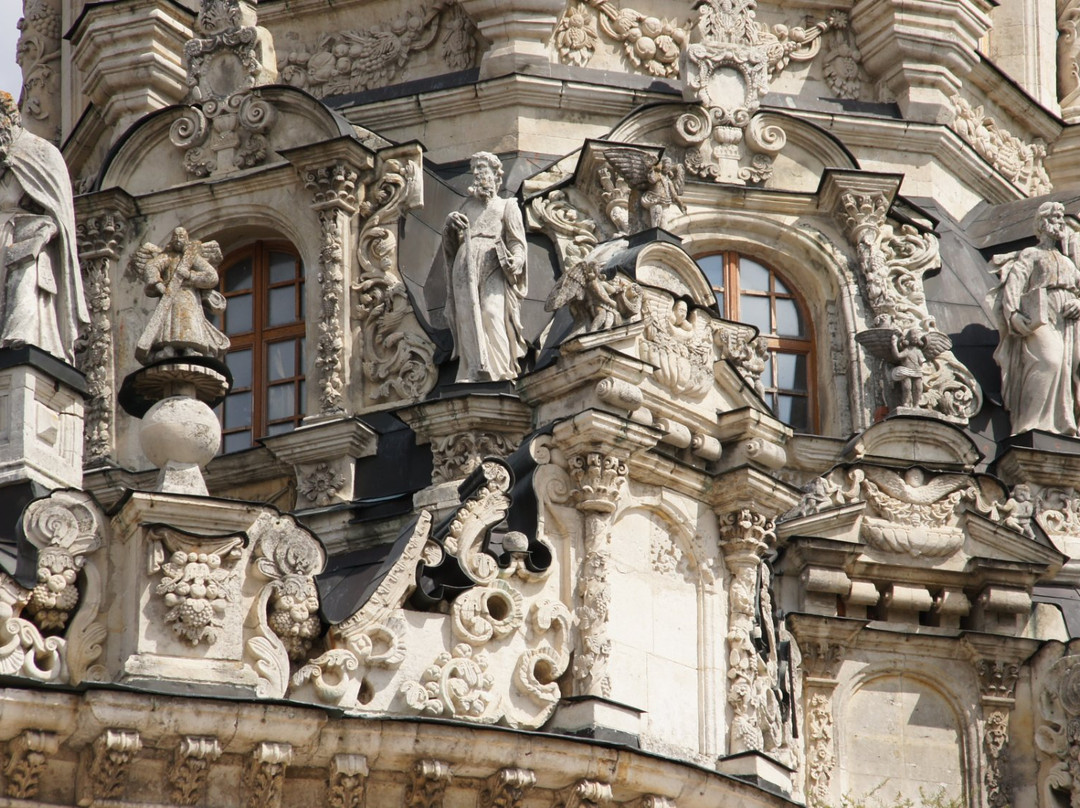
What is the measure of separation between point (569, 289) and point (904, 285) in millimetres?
7585

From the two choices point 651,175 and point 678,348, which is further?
Answer: point 651,175

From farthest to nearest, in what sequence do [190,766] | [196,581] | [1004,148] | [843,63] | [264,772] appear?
1. [1004,148]
2. [843,63]
3. [196,581]
4. [264,772]
5. [190,766]

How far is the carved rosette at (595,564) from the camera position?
83.6 feet

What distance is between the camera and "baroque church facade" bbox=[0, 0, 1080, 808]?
949 inches

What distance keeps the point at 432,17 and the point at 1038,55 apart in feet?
25.4

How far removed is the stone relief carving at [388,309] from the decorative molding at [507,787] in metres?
7.71

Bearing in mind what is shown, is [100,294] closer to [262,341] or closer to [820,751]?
[262,341]

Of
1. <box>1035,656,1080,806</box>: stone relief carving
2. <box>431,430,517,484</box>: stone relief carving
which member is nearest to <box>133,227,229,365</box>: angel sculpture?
<box>431,430,517,484</box>: stone relief carving

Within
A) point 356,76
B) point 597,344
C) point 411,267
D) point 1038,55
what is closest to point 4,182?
point 597,344

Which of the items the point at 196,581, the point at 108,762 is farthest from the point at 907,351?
the point at 108,762

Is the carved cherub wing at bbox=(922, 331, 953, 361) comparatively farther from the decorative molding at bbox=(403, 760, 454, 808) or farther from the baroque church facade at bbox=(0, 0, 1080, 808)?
the decorative molding at bbox=(403, 760, 454, 808)

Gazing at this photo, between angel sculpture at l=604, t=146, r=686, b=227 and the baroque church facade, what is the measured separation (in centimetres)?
7

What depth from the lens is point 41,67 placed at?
38.7 m

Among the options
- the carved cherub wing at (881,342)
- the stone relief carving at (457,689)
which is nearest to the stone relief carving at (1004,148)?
the carved cherub wing at (881,342)
